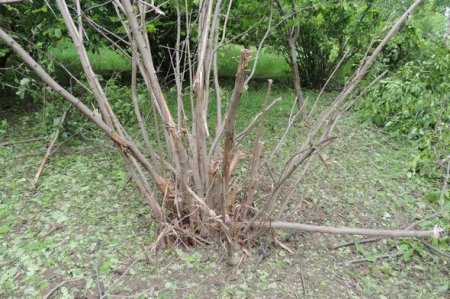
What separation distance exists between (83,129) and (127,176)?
37.2 inches

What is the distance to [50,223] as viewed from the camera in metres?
2.67

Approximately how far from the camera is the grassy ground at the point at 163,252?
Answer: 2.21m

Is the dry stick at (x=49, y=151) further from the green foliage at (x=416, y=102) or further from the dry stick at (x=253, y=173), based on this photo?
the green foliage at (x=416, y=102)

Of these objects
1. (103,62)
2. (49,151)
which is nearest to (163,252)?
(49,151)

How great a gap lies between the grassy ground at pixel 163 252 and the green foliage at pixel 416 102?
98 cm

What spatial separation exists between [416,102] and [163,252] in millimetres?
3417

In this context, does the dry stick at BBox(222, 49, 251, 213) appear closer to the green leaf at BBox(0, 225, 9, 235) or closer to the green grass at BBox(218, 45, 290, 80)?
the green leaf at BBox(0, 225, 9, 235)

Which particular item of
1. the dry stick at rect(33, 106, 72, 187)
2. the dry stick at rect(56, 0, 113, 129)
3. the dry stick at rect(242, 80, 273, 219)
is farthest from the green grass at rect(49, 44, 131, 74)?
the dry stick at rect(242, 80, 273, 219)

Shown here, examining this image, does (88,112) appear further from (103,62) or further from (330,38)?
(103,62)

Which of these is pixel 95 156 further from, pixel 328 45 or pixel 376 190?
pixel 328 45

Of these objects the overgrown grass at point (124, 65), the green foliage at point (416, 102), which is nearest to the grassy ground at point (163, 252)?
the green foliage at point (416, 102)

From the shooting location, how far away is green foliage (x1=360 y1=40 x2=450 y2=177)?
14.4 feet

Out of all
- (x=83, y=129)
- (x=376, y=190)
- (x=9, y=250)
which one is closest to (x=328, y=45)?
(x=376, y=190)

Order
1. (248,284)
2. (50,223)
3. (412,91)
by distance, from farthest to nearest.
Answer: (412,91)
(50,223)
(248,284)
